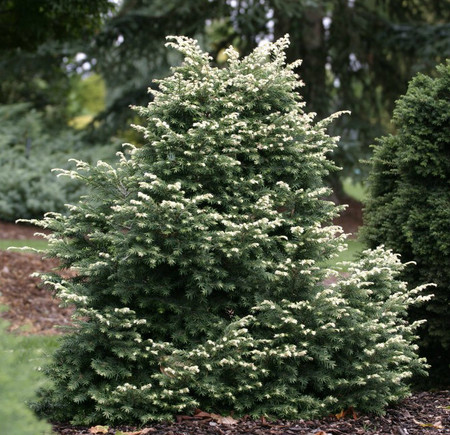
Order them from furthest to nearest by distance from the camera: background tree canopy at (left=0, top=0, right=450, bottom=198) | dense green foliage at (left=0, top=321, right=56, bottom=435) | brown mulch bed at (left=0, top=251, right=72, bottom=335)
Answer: background tree canopy at (left=0, top=0, right=450, bottom=198) → brown mulch bed at (left=0, top=251, right=72, bottom=335) → dense green foliage at (left=0, top=321, right=56, bottom=435)

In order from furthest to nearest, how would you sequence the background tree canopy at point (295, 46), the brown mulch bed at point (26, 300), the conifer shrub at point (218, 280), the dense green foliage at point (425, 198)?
the background tree canopy at point (295, 46), the brown mulch bed at point (26, 300), the dense green foliage at point (425, 198), the conifer shrub at point (218, 280)

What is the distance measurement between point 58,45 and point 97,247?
453 inches

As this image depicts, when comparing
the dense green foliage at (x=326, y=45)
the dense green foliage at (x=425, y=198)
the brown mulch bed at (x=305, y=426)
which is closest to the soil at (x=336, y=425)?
the brown mulch bed at (x=305, y=426)

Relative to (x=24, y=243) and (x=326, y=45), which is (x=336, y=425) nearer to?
(x=24, y=243)

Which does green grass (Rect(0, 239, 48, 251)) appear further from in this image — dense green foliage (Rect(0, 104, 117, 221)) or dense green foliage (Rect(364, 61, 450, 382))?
dense green foliage (Rect(364, 61, 450, 382))

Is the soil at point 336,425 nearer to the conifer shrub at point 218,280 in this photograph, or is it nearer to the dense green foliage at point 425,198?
the conifer shrub at point 218,280

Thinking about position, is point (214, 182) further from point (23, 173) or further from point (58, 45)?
point (58, 45)

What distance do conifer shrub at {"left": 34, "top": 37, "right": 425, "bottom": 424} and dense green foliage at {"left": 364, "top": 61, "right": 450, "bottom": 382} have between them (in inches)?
25.4

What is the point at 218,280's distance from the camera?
4414 mm

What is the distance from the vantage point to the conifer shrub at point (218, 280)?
422 centimetres

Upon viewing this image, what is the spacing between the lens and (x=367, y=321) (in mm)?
4582

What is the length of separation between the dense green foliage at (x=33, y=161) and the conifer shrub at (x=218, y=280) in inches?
354

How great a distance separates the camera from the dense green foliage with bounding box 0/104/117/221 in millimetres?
13258

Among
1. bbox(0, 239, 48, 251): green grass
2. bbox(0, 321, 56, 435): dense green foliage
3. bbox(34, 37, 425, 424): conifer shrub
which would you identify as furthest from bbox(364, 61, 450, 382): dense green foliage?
bbox(0, 239, 48, 251): green grass
